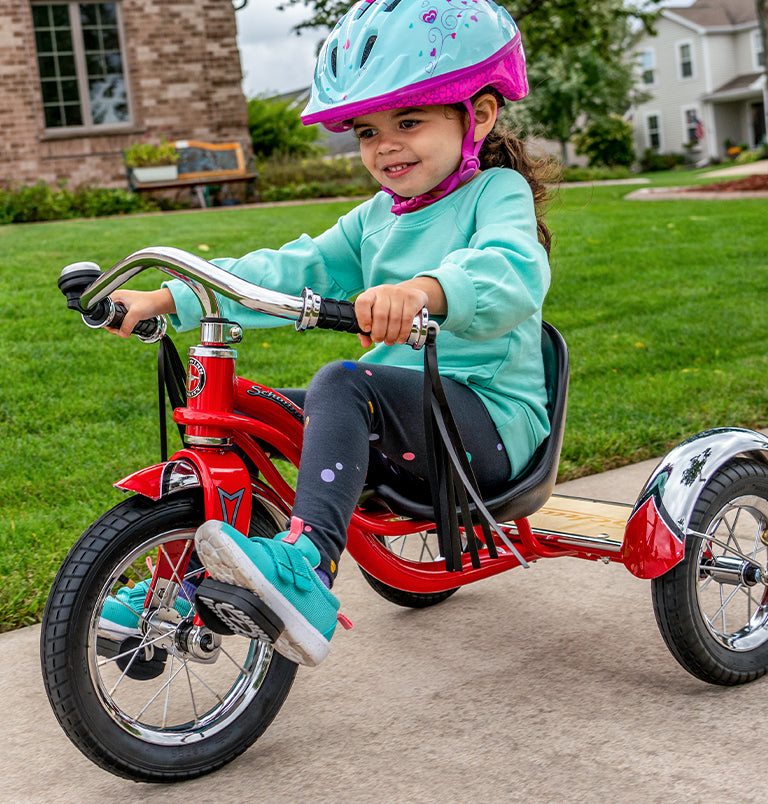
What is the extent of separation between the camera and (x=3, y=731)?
237 cm

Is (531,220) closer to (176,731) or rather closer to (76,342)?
(176,731)

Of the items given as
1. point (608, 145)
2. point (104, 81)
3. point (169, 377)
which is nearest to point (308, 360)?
point (169, 377)

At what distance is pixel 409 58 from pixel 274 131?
1772cm

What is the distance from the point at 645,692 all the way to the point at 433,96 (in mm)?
1561

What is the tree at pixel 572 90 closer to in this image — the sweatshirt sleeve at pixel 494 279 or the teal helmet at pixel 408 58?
the teal helmet at pixel 408 58

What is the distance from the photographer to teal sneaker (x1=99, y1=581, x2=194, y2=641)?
2.14 m

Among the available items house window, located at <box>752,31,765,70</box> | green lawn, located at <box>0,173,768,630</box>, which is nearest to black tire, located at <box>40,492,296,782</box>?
green lawn, located at <box>0,173,768,630</box>

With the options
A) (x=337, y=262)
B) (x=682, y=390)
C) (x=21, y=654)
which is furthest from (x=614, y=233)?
(x=21, y=654)

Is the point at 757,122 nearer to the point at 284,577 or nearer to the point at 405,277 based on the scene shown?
the point at 405,277

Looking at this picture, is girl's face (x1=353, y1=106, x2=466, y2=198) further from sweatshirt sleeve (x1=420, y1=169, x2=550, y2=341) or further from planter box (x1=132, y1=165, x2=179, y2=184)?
planter box (x1=132, y1=165, x2=179, y2=184)

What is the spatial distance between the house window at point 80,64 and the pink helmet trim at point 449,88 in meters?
14.8

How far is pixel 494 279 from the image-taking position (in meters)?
2.00

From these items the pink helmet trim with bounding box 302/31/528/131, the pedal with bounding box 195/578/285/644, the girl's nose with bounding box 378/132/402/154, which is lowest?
the pedal with bounding box 195/578/285/644

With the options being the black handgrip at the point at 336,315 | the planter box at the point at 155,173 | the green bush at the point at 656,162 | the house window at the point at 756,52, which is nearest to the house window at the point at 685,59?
the house window at the point at 756,52
